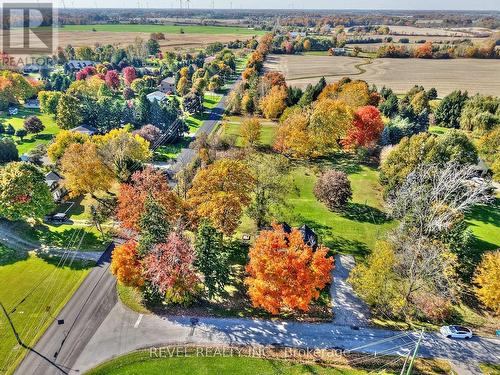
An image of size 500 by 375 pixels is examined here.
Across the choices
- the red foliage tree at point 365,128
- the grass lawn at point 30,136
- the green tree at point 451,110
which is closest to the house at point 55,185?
the grass lawn at point 30,136

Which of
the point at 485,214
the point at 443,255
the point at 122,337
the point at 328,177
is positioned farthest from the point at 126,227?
the point at 485,214

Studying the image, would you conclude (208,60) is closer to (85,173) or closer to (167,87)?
(167,87)

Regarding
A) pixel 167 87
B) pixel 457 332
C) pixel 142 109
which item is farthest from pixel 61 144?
pixel 457 332

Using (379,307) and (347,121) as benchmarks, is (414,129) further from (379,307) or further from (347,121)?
(379,307)

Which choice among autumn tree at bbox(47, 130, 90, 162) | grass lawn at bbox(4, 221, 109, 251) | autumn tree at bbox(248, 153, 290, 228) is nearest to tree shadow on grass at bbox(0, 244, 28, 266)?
grass lawn at bbox(4, 221, 109, 251)

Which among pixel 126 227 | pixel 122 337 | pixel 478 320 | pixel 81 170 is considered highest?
pixel 81 170
